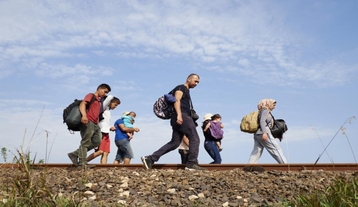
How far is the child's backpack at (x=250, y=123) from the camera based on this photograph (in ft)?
31.5

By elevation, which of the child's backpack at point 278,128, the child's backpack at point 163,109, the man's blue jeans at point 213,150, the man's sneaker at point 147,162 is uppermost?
the child's backpack at point 163,109

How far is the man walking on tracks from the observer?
866 centimetres

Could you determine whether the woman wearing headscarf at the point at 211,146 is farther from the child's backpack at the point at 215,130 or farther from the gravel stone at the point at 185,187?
the gravel stone at the point at 185,187

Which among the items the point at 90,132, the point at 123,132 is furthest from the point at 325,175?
the point at 123,132

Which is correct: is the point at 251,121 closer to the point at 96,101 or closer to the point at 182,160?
the point at 182,160

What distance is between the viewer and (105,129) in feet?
35.4

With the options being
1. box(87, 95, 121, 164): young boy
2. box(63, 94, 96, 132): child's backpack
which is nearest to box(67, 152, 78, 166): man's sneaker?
box(63, 94, 96, 132): child's backpack

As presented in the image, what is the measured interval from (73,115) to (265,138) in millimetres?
4031

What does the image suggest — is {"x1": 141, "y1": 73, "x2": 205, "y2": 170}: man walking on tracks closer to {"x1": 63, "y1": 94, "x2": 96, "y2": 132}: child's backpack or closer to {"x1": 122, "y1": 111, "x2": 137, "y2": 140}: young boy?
{"x1": 63, "y1": 94, "x2": 96, "y2": 132}: child's backpack

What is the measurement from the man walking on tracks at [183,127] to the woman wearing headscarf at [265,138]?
60.1 inches

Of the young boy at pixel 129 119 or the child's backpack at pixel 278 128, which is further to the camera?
the young boy at pixel 129 119

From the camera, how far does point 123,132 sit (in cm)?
1143

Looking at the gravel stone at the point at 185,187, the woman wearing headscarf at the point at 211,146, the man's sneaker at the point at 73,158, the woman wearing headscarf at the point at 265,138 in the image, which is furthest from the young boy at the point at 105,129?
the woman wearing headscarf at the point at 265,138

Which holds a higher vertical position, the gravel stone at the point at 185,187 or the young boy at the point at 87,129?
the young boy at the point at 87,129
